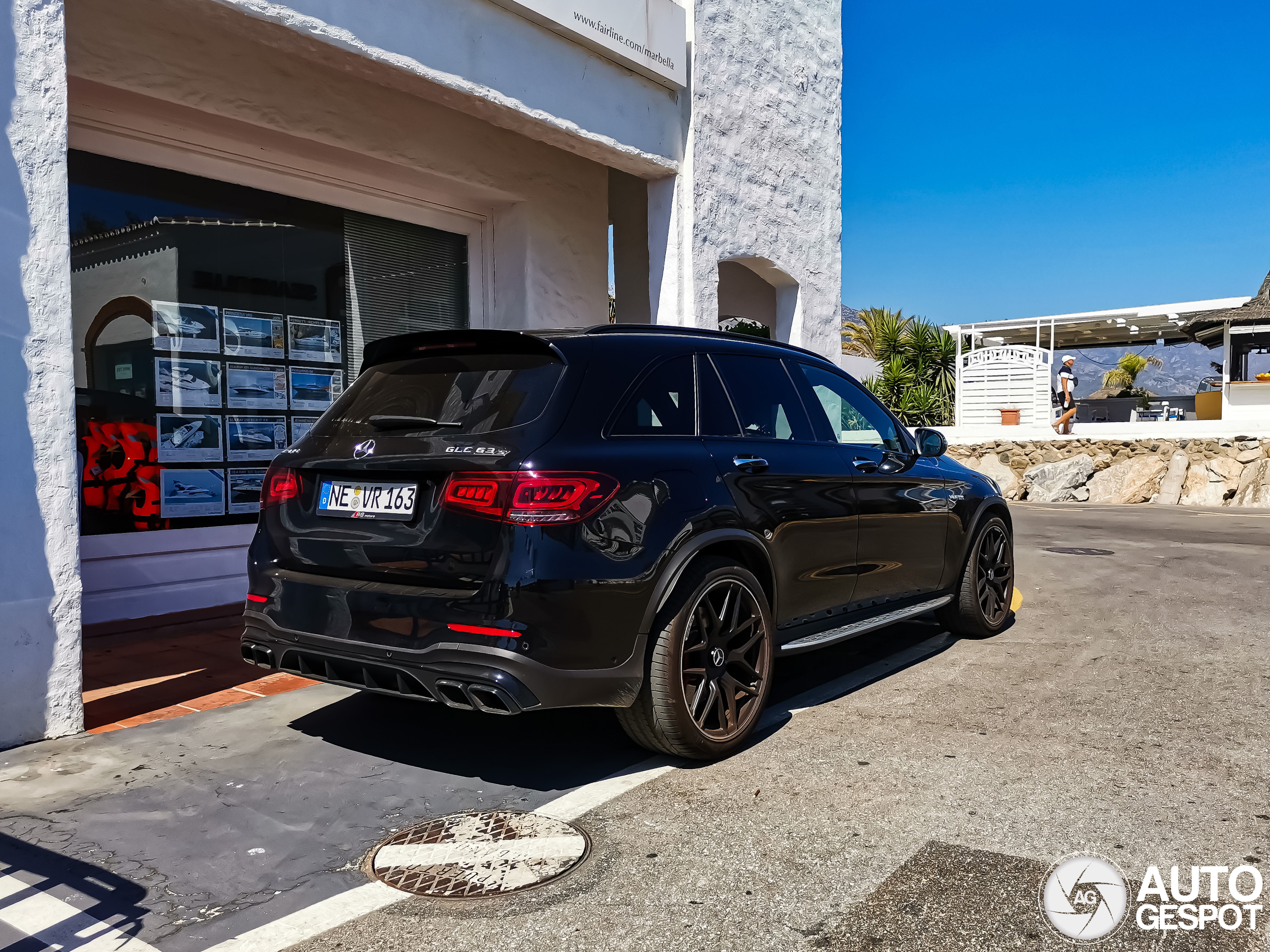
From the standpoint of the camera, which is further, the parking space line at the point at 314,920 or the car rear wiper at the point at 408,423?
A: the car rear wiper at the point at 408,423

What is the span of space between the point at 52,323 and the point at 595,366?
8.12 ft

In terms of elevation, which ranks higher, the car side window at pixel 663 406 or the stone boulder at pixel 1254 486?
the car side window at pixel 663 406

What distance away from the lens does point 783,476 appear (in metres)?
4.55

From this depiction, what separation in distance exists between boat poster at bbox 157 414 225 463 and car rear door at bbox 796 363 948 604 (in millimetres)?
4907

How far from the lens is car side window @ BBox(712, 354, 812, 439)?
4598 millimetres

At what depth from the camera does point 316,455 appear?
4031 millimetres

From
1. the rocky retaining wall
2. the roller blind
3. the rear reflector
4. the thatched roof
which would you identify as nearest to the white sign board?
the roller blind

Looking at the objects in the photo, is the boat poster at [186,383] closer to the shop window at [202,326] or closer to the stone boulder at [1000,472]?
the shop window at [202,326]

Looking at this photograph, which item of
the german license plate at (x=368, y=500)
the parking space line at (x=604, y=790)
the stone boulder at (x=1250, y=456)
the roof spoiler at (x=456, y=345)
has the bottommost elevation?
the parking space line at (x=604, y=790)

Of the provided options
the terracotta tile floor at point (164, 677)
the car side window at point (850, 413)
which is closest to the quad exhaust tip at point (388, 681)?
the terracotta tile floor at point (164, 677)

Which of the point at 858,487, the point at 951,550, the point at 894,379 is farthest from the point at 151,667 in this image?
the point at 894,379

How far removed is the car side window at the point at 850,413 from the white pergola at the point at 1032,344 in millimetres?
18783

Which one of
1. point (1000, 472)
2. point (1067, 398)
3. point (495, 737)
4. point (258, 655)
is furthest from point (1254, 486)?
point (258, 655)

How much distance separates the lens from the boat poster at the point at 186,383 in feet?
Answer: 24.6
